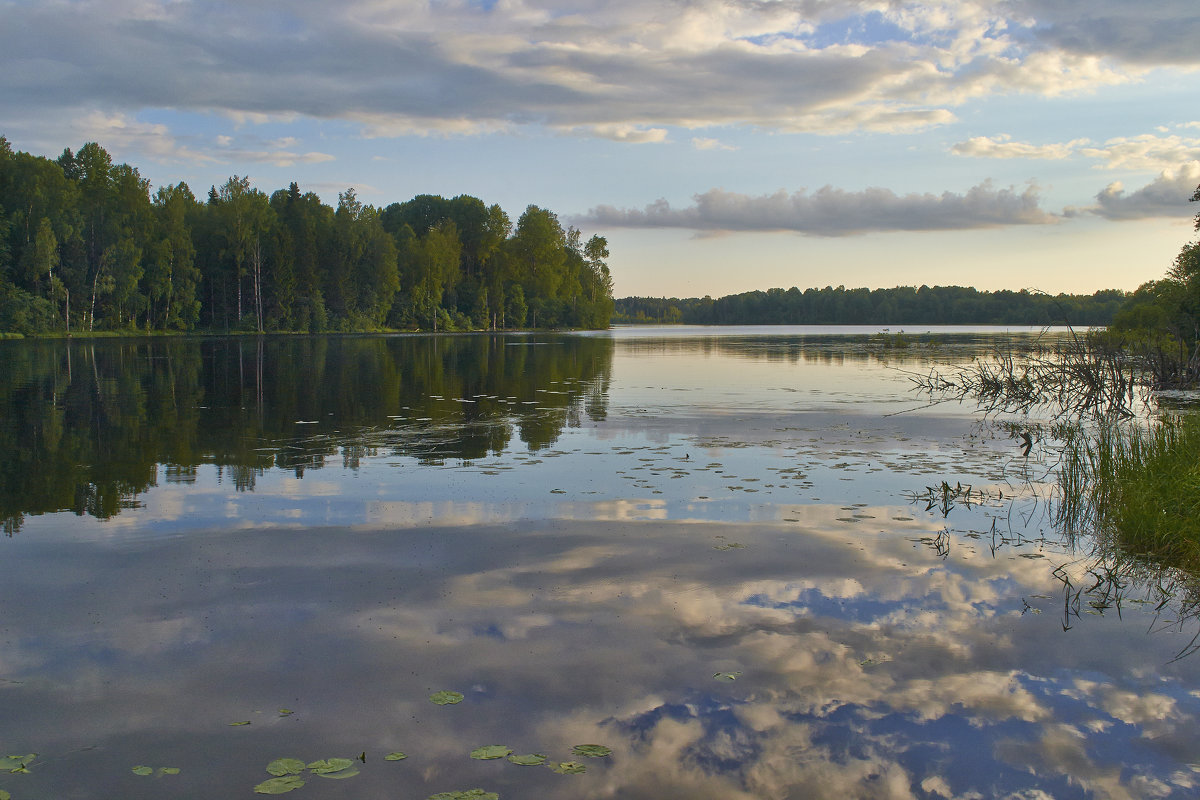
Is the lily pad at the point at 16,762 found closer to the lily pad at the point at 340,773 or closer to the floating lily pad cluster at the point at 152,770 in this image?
the floating lily pad cluster at the point at 152,770

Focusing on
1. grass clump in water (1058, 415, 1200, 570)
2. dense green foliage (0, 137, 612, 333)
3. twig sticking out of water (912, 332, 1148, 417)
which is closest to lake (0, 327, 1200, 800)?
grass clump in water (1058, 415, 1200, 570)

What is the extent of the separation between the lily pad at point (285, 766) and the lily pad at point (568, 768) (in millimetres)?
1339

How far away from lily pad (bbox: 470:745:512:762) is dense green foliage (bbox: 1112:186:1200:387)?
2676 centimetres

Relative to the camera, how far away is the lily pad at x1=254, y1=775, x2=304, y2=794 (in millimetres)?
4402

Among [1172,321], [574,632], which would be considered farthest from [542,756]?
[1172,321]

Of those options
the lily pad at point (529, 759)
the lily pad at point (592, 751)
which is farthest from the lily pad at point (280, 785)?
the lily pad at point (592, 751)

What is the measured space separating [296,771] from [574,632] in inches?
94.4

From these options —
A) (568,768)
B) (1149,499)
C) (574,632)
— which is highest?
(1149,499)

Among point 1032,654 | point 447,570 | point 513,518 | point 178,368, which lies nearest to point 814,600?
point 1032,654

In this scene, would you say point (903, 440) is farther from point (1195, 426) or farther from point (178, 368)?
point (178, 368)

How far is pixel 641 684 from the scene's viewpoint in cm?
564

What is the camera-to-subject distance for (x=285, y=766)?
15.2 ft

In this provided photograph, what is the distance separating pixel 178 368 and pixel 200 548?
99.9ft

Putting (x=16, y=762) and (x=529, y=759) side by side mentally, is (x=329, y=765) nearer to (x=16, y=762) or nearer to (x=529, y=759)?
(x=529, y=759)
